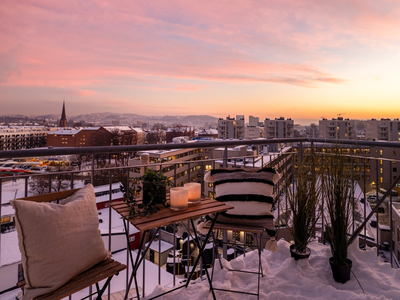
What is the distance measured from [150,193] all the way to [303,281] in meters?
1.74

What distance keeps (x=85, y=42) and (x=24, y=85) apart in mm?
11757

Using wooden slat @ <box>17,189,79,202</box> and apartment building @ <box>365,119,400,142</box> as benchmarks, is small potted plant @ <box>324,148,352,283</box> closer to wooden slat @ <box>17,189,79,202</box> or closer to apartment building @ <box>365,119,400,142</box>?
wooden slat @ <box>17,189,79,202</box>

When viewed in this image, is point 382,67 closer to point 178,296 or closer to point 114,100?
point 178,296

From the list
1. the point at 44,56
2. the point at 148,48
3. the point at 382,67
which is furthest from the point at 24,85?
the point at 382,67

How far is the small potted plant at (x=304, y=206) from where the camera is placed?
2.62 metres

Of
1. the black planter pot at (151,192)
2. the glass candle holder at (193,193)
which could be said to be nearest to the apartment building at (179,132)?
the glass candle holder at (193,193)

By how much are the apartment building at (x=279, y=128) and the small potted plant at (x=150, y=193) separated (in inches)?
1163

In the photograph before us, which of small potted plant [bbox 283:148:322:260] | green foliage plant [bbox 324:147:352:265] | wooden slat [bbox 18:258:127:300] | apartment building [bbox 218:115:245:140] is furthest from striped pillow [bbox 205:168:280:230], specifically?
apartment building [bbox 218:115:245:140]

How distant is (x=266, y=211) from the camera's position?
7.61ft

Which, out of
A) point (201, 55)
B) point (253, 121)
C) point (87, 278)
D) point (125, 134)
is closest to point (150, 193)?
point (87, 278)

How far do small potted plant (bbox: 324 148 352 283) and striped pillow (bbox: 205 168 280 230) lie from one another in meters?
0.60

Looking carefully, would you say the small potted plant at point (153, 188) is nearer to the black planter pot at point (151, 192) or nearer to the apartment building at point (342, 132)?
the black planter pot at point (151, 192)

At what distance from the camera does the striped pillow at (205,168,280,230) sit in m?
2.29

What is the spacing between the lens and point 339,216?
2.40 metres
